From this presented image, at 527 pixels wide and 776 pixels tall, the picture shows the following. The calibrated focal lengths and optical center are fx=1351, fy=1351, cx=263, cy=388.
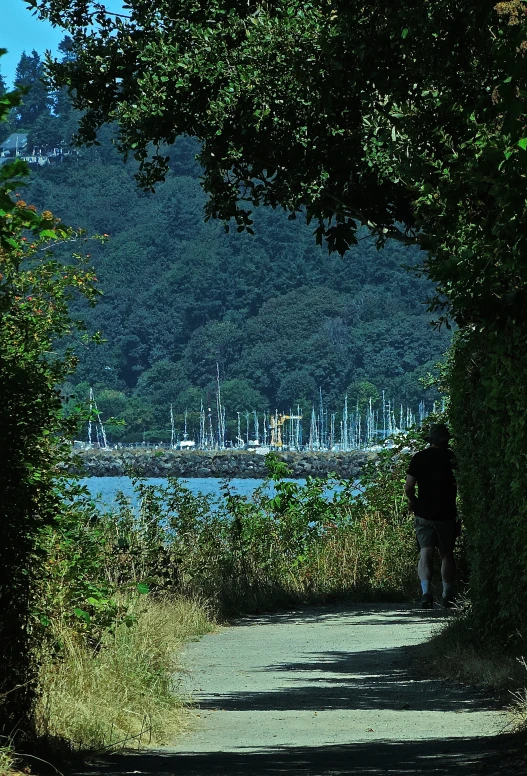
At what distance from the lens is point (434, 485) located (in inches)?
543

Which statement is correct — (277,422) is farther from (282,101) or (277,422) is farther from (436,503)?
(282,101)

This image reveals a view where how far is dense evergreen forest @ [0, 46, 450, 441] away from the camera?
133 metres

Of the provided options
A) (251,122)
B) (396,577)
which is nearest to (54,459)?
(251,122)

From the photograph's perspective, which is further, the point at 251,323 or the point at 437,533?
the point at 251,323

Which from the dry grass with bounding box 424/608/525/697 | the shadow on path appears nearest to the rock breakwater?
the dry grass with bounding box 424/608/525/697

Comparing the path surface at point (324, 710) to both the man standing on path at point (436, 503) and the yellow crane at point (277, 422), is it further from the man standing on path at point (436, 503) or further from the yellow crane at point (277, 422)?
the yellow crane at point (277, 422)

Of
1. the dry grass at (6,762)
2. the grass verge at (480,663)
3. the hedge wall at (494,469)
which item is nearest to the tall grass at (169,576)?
the dry grass at (6,762)

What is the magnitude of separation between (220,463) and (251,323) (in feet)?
65.4

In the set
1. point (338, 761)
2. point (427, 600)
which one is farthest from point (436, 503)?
point (338, 761)

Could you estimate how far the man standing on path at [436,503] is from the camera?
13.7m

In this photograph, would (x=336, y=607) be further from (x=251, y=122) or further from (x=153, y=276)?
(x=153, y=276)

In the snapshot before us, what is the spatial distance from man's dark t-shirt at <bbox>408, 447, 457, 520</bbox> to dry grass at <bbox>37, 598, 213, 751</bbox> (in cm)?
475

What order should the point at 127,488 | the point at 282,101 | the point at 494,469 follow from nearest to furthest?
the point at 494,469
the point at 282,101
the point at 127,488

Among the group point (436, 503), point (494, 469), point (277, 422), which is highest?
point (277, 422)
